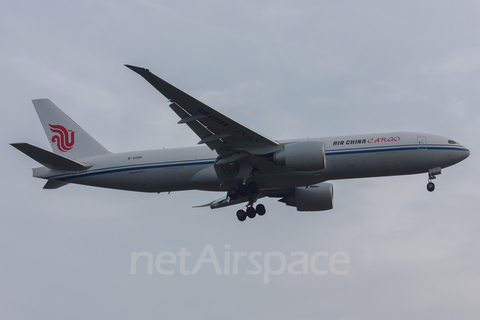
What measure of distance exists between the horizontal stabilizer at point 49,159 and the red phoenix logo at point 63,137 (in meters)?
2.90

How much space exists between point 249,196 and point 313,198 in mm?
4884

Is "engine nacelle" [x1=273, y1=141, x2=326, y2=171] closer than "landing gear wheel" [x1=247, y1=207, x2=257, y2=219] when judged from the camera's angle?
Yes

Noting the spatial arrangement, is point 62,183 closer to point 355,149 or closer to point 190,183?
point 190,183

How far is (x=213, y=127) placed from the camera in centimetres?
2775

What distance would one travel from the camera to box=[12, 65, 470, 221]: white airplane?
2744 centimetres

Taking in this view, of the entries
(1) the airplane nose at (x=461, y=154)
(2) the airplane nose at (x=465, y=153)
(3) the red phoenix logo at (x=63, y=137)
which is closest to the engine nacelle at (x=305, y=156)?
(1) the airplane nose at (x=461, y=154)

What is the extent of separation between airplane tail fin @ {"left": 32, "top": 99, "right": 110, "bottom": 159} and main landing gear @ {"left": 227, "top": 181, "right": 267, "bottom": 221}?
8955 mm

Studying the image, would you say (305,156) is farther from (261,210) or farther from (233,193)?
(261,210)

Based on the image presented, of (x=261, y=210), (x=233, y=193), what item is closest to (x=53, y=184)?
(x=233, y=193)

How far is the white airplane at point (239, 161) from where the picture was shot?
27438 millimetres

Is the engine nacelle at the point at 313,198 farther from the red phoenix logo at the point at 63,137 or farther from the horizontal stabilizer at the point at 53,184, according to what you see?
the red phoenix logo at the point at 63,137

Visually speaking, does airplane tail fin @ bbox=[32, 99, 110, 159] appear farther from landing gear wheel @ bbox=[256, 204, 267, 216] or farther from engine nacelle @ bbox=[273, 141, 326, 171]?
engine nacelle @ bbox=[273, 141, 326, 171]

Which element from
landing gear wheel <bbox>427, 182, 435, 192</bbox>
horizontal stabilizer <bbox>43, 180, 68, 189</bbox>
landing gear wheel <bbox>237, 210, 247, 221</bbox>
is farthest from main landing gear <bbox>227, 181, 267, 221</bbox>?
horizontal stabilizer <bbox>43, 180, 68, 189</bbox>

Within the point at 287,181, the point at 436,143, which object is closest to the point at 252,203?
the point at 287,181
